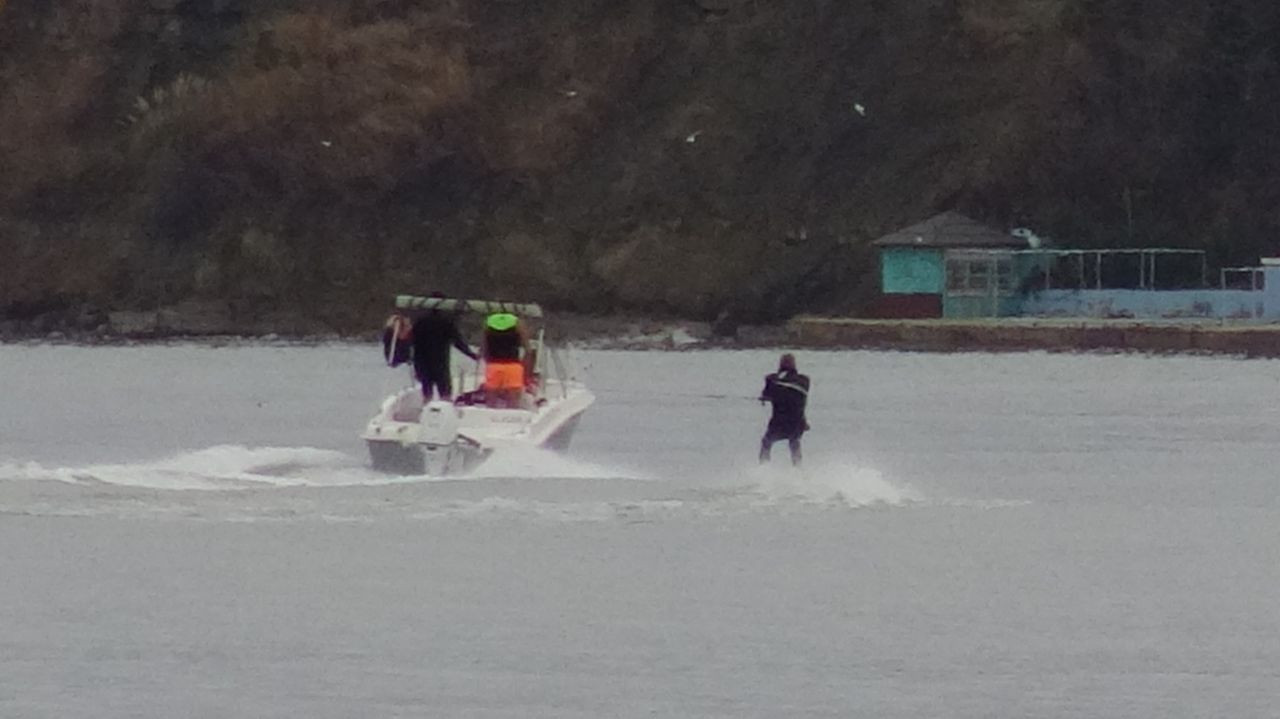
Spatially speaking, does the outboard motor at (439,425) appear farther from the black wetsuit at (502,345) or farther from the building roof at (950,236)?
the building roof at (950,236)

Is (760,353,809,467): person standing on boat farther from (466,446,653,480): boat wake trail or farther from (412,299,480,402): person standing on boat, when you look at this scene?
(412,299,480,402): person standing on boat

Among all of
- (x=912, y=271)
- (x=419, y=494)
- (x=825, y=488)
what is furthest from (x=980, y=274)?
(x=419, y=494)

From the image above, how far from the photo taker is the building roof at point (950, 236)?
74000 mm

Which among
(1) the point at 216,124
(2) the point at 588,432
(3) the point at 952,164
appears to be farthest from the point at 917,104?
(2) the point at 588,432

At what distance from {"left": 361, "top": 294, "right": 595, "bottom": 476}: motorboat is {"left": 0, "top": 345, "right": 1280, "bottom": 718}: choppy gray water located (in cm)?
25

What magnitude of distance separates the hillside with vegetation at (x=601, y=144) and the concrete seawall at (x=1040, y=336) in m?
4.24

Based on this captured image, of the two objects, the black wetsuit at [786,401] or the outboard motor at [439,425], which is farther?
the black wetsuit at [786,401]

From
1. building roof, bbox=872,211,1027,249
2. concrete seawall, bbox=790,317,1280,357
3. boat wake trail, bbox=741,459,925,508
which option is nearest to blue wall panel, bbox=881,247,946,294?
building roof, bbox=872,211,1027,249

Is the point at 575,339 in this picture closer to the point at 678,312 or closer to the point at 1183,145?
the point at 678,312

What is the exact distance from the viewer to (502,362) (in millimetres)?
29469

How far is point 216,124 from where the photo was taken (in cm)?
8575

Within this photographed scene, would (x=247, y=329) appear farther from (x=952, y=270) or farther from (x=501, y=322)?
(x=501, y=322)

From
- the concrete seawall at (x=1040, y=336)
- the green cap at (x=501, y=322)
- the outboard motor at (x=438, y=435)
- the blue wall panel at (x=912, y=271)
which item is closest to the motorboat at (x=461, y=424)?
the outboard motor at (x=438, y=435)

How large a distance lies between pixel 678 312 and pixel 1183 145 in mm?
12690
